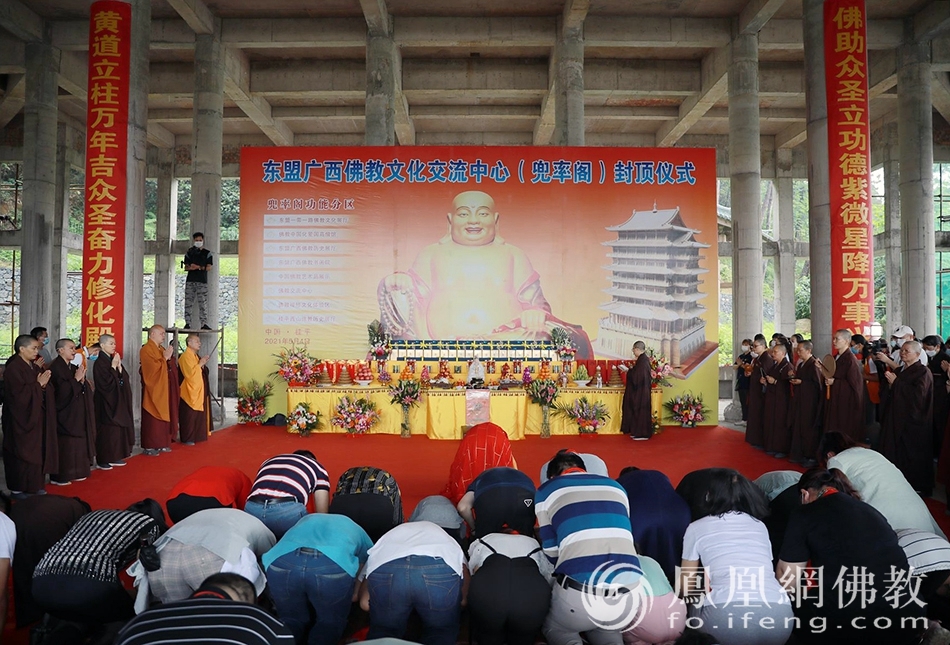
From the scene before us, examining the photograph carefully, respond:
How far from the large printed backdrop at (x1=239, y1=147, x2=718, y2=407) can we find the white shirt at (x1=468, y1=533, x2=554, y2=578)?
6.75 metres

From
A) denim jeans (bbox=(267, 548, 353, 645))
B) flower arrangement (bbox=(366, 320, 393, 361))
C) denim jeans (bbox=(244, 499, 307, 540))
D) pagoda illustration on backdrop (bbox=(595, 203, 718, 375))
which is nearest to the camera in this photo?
denim jeans (bbox=(267, 548, 353, 645))

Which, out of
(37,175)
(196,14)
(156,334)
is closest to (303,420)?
(156,334)

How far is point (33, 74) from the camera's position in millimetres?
11867

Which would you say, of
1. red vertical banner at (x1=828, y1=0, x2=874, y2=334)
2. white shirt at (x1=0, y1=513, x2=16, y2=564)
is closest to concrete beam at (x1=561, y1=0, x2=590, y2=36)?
red vertical banner at (x1=828, y1=0, x2=874, y2=334)

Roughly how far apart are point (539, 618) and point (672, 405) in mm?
7165

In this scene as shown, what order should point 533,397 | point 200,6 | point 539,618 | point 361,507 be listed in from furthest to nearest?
point 200,6
point 533,397
point 361,507
point 539,618

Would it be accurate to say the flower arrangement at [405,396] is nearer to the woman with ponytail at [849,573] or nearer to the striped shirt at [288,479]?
the striped shirt at [288,479]

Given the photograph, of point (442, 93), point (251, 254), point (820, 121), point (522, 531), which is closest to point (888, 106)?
point (820, 121)

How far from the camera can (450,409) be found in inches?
311

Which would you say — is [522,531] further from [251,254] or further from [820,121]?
[820,121]

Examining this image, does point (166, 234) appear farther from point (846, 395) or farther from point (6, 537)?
point (846, 395)

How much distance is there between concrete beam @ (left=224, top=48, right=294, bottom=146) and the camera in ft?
40.3

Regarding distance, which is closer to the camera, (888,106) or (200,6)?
(200,6)

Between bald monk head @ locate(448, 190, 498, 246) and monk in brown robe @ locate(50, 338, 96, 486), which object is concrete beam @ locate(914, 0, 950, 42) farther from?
monk in brown robe @ locate(50, 338, 96, 486)
